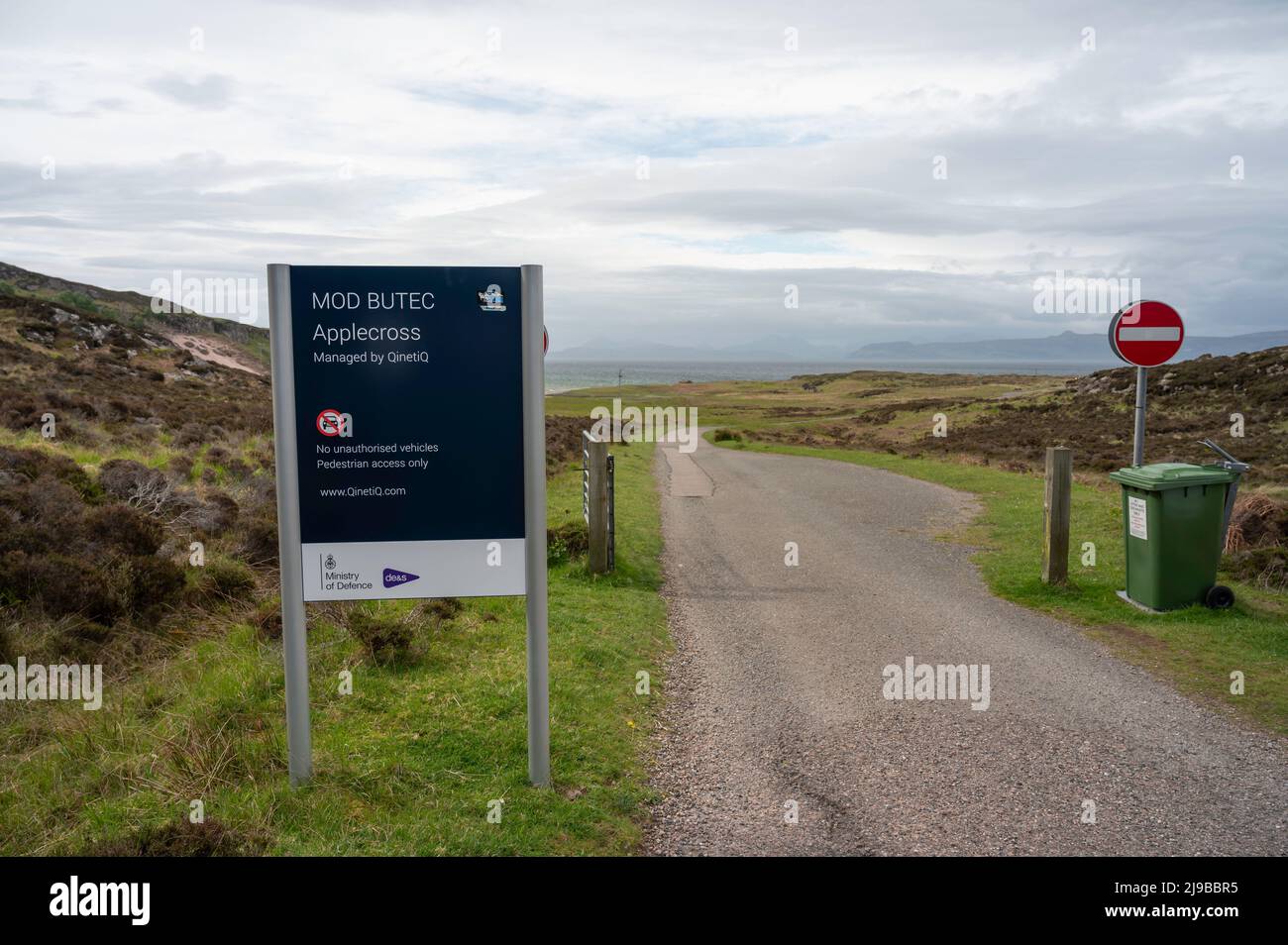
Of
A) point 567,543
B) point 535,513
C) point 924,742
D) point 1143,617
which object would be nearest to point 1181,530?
point 1143,617

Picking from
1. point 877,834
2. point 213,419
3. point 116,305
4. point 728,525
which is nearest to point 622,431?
point 213,419

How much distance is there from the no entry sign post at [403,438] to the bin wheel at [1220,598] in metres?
6.80

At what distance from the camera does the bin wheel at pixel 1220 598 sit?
8289mm

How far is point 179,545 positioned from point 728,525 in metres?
8.36

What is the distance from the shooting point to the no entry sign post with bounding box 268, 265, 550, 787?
4715 mm

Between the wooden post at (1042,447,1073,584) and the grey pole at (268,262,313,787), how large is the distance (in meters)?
7.82

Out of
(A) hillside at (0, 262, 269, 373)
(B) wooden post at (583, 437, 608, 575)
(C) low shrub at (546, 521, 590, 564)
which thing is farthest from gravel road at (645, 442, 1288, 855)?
(A) hillside at (0, 262, 269, 373)

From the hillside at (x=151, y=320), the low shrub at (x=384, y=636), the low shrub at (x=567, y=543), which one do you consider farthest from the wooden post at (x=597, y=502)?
the hillside at (x=151, y=320)

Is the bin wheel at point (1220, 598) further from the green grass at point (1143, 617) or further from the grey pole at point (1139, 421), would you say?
the grey pole at point (1139, 421)

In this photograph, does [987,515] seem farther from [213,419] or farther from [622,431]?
[622,431]

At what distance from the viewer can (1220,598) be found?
27.2 feet

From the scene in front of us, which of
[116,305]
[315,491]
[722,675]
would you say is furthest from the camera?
[116,305]

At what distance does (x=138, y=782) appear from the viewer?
4.86 m

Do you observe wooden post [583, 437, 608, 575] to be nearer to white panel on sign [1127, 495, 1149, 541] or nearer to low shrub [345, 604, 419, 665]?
low shrub [345, 604, 419, 665]
